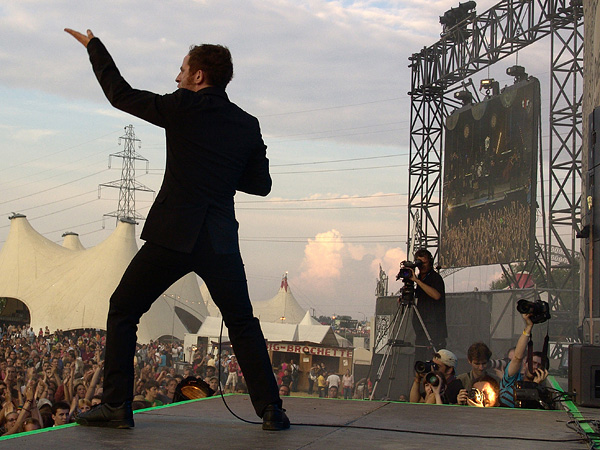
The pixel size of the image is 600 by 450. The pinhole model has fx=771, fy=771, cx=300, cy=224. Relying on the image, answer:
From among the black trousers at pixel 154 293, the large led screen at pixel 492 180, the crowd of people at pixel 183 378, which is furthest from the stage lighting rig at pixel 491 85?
the black trousers at pixel 154 293

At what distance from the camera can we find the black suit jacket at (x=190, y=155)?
8.68ft

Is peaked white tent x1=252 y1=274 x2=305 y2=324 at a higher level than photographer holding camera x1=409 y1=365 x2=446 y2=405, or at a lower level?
higher

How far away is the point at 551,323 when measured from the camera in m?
15.9

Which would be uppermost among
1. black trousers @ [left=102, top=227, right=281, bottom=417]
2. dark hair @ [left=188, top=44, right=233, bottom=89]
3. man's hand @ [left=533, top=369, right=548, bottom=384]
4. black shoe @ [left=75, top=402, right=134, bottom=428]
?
dark hair @ [left=188, top=44, right=233, bottom=89]

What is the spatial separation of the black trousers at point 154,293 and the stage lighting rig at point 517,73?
15.5 meters

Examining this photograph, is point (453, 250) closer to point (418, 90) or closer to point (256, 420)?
point (418, 90)

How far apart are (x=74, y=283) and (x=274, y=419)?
29373mm

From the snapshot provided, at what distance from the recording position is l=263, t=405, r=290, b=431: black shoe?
2.74 m

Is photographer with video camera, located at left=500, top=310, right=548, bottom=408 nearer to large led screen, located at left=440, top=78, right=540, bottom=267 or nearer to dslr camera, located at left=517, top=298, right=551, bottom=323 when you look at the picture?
dslr camera, located at left=517, top=298, right=551, bottom=323

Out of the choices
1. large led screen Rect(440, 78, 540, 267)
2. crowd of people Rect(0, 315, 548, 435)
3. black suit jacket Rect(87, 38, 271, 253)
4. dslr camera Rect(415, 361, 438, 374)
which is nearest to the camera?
black suit jacket Rect(87, 38, 271, 253)

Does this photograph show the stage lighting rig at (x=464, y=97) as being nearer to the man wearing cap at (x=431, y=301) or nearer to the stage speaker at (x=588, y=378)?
the man wearing cap at (x=431, y=301)

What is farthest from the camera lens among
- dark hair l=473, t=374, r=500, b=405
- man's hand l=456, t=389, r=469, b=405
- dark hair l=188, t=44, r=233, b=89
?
dark hair l=188, t=44, r=233, b=89

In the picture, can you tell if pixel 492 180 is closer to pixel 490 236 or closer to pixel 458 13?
pixel 490 236

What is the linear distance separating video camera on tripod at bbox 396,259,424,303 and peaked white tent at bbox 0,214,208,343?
75.0ft
